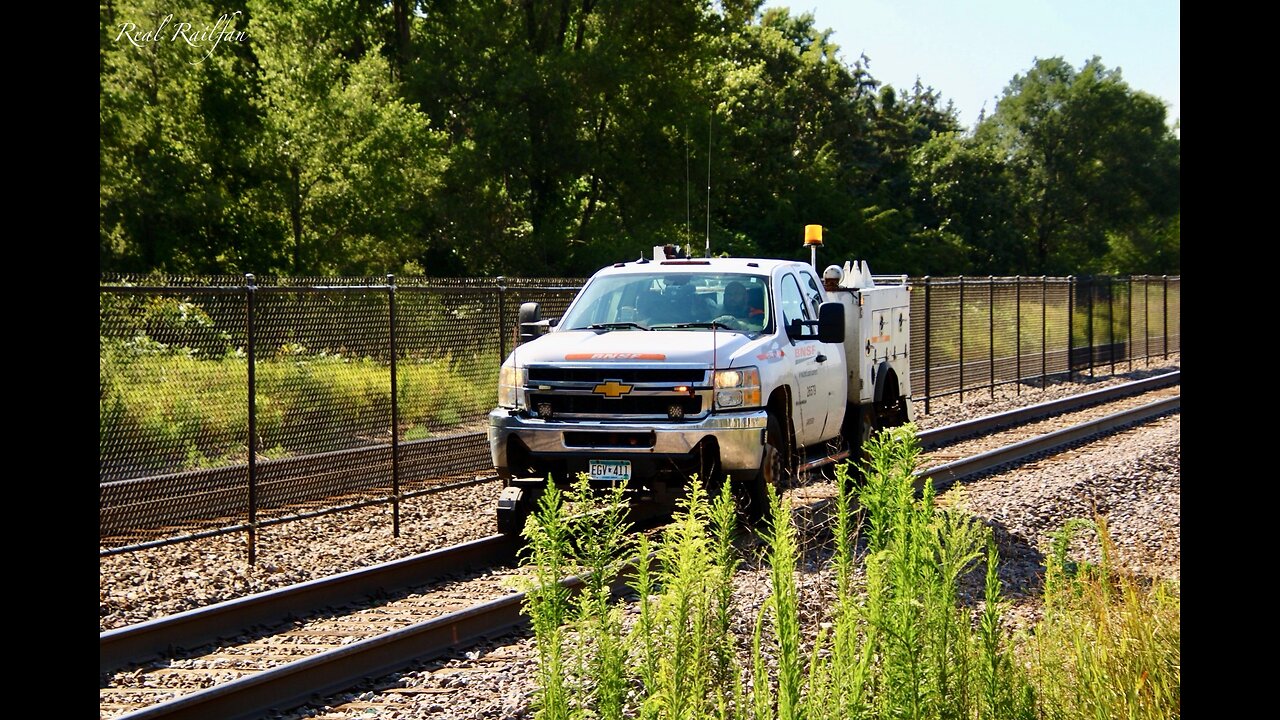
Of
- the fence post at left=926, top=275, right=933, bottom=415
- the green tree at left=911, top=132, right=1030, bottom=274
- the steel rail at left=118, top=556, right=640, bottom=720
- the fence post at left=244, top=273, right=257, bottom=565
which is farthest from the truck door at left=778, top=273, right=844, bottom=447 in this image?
the green tree at left=911, top=132, right=1030, bottom=274

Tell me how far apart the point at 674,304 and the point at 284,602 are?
455 centimetres

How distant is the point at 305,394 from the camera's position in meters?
12.2

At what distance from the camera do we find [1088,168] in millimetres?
74625

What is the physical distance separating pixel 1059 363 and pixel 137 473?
25.8 metres

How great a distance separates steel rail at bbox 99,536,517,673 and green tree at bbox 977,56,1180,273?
64856 mm

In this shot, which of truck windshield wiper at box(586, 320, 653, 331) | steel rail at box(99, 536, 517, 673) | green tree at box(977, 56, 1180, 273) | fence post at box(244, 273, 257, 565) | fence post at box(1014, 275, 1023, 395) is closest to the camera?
steel rail at box(99, 536, 517, 673)

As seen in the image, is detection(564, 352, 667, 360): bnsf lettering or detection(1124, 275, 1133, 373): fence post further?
detection(1124, 275, 1133, 373): fence post

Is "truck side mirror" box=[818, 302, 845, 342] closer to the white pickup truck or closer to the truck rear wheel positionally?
the white pickup truck

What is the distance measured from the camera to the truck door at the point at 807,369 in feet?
38.5

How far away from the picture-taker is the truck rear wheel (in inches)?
423

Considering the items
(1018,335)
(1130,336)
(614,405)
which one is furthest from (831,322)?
(1130,336)
